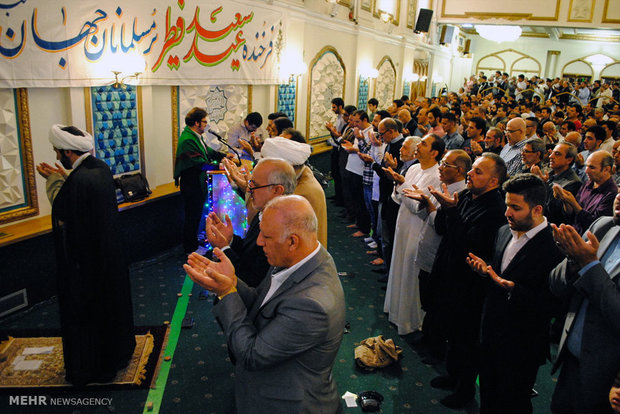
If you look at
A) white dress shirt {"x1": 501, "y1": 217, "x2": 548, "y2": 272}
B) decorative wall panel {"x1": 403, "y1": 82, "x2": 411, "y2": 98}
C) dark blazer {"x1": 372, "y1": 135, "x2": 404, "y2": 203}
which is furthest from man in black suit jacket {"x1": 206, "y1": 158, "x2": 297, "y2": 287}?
decorative wall panel {"x1": 403, "y1": 82, "x2": 411, "y2": 98}

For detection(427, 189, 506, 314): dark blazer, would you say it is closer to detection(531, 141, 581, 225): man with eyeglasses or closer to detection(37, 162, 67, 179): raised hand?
detection(531, 141, 581, 225): man with eyeglasses

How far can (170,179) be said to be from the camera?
5.96 metres

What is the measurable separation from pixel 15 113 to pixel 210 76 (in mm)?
2562

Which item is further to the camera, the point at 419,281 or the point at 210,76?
the point at 210,76

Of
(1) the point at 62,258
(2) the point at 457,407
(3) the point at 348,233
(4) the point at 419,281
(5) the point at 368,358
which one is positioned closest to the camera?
(1) the point at 62,258

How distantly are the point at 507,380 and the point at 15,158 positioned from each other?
4.17 m

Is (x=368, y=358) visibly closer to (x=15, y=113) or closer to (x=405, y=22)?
(x=15, y=113)

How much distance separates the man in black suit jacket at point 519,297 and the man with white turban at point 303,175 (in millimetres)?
925

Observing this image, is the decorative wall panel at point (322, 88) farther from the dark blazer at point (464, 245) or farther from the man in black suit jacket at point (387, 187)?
the dark blazer at point (464, 245)

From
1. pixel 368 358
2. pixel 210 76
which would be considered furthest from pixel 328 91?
pixel 368 358

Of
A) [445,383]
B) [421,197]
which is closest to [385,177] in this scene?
[421,197]

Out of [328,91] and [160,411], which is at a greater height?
[328,91]

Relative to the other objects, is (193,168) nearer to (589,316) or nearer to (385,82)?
(589,316)

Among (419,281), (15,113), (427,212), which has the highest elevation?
(15,113)
